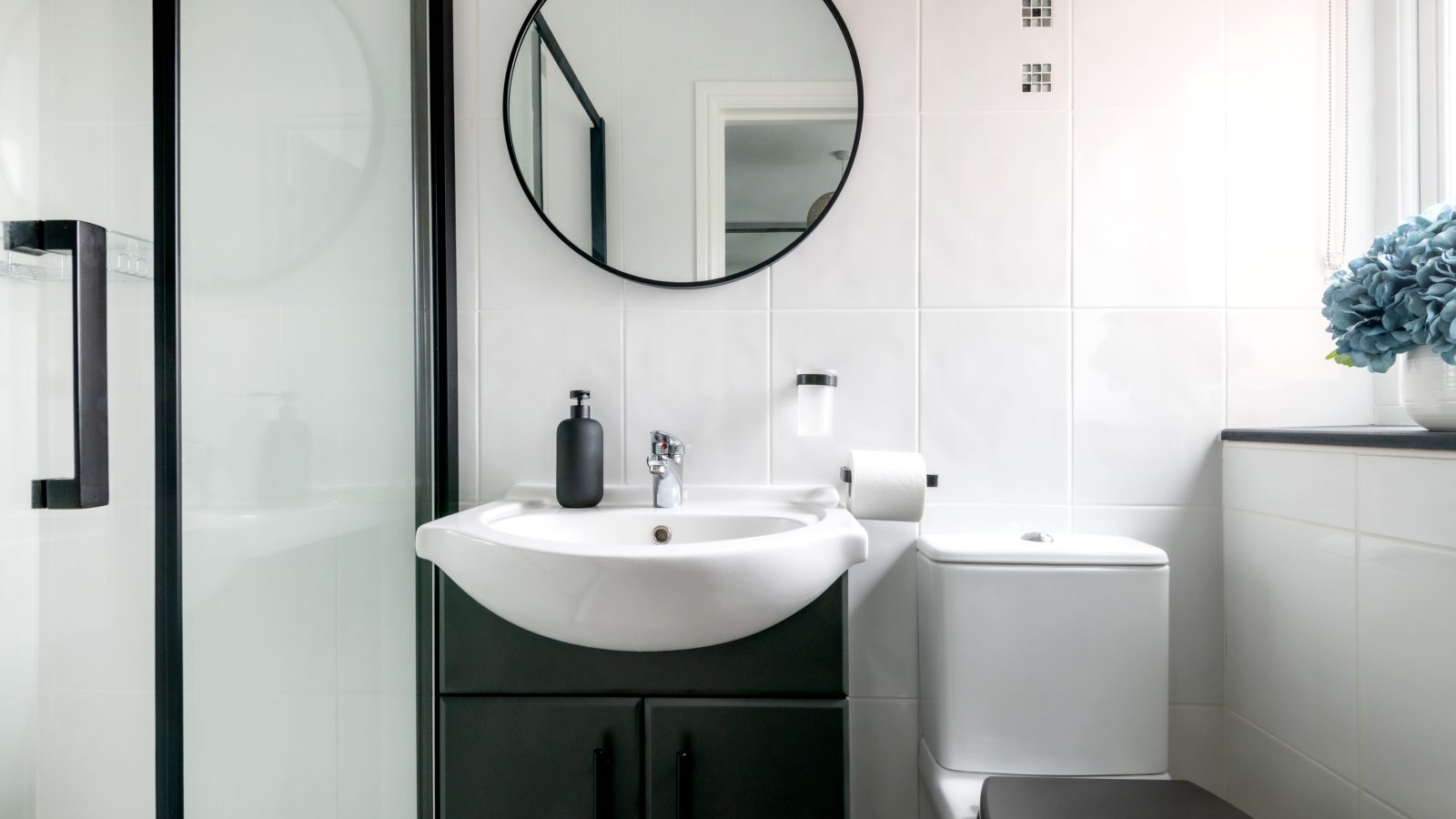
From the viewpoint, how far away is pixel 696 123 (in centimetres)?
126

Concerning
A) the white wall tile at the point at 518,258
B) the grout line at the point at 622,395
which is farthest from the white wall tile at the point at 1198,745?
the white wall tile at the point at 518,258

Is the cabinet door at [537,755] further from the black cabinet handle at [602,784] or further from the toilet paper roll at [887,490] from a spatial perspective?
the toilet paper roll at [887,490]

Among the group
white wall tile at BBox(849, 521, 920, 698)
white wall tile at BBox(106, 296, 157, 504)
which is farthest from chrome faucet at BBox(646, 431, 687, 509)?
white wall tile at BBox(106, 296, 157, 504)

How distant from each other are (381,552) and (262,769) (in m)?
0.34

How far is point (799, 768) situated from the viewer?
3.09 ft

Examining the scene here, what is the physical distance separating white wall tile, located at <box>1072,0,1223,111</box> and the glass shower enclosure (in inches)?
47.6

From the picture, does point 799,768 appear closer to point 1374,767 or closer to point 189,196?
point 1374,767

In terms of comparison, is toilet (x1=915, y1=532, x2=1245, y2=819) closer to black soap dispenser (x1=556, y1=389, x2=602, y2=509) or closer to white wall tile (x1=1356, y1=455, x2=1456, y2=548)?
white wall tile (x1=1356, y1=455, x2=1456, y2=548)

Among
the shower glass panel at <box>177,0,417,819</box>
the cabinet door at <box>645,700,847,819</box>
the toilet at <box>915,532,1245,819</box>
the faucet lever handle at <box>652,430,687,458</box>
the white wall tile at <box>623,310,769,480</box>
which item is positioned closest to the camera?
the shower glass panel at <box>177,0,417,819</box>

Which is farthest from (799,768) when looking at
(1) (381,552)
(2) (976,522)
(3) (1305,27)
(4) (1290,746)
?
(3) (1305,27)

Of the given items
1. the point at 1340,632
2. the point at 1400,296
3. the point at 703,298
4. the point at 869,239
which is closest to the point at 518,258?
the point at 703,298

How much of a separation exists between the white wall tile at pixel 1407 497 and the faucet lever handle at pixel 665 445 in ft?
3.24

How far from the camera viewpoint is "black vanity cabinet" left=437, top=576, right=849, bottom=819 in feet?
3.10

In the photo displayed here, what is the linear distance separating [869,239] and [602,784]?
98cm
